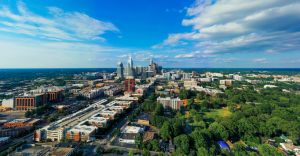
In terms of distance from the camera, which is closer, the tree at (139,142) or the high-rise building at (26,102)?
the tree at (139,142)

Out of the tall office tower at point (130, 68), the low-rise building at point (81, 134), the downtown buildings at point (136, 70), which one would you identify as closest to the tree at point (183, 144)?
the low-rise building at point (81, 134)

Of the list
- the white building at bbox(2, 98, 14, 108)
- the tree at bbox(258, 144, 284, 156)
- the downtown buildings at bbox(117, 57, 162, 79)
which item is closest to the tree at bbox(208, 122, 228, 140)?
the tree at bbox(258, 144, 284, 156)

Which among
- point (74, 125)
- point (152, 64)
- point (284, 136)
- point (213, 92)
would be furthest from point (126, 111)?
point (152, 64)

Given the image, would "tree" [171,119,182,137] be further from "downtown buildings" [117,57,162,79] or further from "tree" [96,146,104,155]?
"downtown buildings" [117,57,162,79]

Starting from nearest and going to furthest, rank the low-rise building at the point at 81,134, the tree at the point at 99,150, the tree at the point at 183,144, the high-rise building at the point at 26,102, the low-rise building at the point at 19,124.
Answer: the tree at the point at 183,144
the tree at the point at 99,150
the low-rise building at the point at 81,134
the low-rise building at the point at 19,124
the high-rise building at the point at 26,102

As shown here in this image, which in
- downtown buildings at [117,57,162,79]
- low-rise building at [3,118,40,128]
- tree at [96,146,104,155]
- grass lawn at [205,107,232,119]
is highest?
downtown buildings at [117,57,162,79]

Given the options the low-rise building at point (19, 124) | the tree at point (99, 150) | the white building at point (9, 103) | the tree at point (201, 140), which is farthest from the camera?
the white building at point (9, 103)

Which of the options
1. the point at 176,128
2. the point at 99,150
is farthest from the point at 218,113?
the point at 99,150

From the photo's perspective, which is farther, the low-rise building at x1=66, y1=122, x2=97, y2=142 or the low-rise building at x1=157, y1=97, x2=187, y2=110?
the low-rise building at x1=157, y1=97, x2=187, y2=110

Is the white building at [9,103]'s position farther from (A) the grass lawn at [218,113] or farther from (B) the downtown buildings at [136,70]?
(B) the downtown buildings at [136,70]

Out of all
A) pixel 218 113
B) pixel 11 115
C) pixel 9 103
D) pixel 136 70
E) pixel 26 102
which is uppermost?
pixel 136 70

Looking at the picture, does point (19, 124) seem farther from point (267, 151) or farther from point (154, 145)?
point (267, 151)
